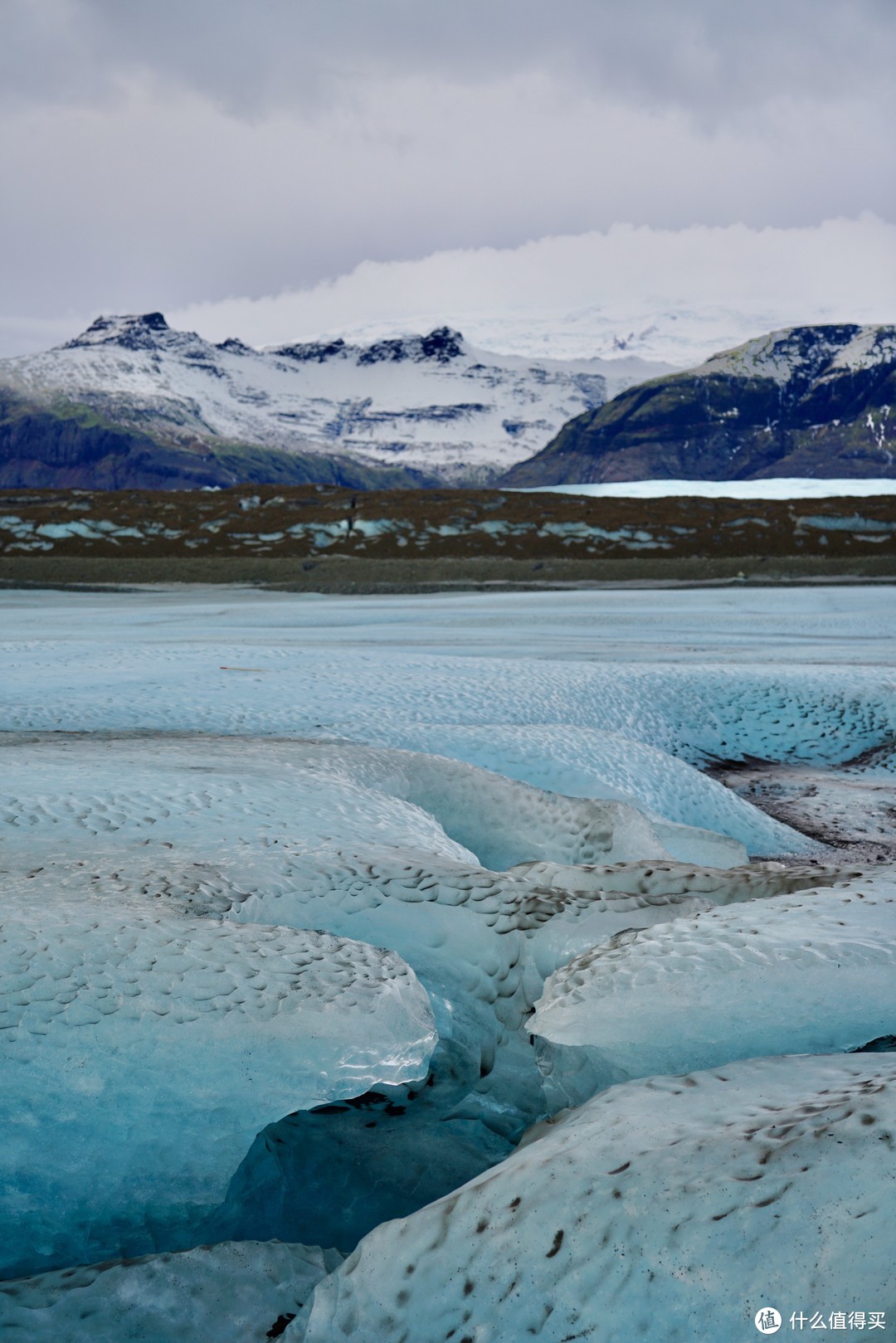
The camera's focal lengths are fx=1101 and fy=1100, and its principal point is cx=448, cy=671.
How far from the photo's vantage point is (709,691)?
20.1 ft

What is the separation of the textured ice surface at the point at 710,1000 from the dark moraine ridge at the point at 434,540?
1523cm

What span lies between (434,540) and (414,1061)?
21.2m

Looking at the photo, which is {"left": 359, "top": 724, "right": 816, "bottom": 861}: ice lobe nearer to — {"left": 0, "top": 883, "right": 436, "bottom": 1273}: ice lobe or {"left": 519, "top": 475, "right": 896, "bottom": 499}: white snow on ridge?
{"left": 0, "top": 883, "right": 436, "bottom": 1273}: ice lobe

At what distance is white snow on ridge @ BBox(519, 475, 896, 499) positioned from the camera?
35219 mm

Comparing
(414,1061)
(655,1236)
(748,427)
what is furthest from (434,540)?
(748,427)

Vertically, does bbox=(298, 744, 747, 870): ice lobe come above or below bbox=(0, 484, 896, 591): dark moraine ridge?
below

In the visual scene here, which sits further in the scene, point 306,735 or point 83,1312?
point 306,735

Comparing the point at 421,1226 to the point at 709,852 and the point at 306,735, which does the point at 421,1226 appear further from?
the point at 306,735

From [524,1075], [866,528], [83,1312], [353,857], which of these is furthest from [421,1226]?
[866,528]

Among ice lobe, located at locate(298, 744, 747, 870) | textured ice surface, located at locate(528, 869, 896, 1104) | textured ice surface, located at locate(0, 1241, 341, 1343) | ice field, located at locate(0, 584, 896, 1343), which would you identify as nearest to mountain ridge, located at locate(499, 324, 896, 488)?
ice lobe, located at locate(298, 744, 747, 870)

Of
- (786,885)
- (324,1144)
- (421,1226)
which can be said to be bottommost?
(324,1144)

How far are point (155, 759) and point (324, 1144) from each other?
73.0 inches

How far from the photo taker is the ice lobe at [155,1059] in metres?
1.67

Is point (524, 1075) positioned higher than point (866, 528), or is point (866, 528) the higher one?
point (866, 528)
